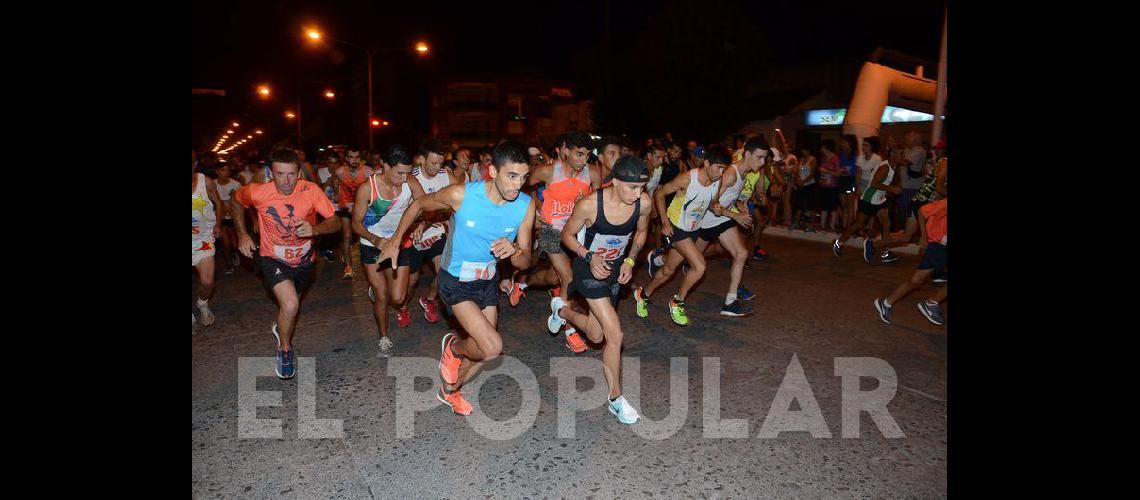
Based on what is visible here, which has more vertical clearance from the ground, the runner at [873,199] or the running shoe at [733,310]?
the runner at [873,199]

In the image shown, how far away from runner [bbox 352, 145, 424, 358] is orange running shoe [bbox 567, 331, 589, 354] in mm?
1544

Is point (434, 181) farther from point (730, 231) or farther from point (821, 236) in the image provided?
point (821, 236)

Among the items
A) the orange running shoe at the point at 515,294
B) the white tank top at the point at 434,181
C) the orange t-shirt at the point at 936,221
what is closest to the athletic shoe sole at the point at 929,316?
the orange t-shirt at the point at 936,221

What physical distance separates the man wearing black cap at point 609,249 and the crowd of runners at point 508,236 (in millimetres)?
10

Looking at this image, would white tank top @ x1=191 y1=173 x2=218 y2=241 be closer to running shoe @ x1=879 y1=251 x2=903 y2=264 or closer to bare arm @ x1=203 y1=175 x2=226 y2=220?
bare arm @ x1=203 y1=175 x2=226 y2=220

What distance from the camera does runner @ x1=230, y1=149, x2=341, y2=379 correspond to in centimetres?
477

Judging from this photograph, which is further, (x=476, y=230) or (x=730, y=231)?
(x=730, y=231)

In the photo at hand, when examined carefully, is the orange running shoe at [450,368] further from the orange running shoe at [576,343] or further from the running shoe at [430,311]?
the running shoe at [430,311]

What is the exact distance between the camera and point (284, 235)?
4824 mm

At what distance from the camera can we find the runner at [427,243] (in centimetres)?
579

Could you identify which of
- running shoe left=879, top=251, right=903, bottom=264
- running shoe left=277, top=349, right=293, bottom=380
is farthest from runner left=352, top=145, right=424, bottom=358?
running shoe left=879, top=251, right=903, bottom=264

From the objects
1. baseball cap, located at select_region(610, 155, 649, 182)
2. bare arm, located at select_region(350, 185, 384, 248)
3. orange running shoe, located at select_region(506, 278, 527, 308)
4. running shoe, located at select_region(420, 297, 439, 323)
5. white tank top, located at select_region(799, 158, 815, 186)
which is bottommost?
running shoe, located at select_region(420, 297, 439, 323)

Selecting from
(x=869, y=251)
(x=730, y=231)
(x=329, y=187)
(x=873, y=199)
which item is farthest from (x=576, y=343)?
(x=329, y=187)

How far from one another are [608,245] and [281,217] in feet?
8.06
